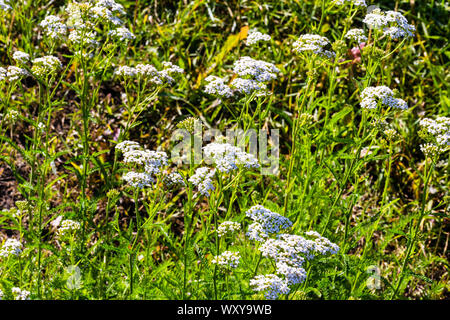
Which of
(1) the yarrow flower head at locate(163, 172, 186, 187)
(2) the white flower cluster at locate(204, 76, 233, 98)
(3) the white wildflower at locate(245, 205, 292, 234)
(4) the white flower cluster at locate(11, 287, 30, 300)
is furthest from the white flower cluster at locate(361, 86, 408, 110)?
(4) the white flower cluster at locate(11, 287, 30, 300)

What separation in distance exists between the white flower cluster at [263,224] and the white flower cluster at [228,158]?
265 mm

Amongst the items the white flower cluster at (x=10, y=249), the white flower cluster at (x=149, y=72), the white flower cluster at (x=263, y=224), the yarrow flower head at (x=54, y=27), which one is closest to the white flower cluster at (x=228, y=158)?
the white flower cluster at (x=263, y=224)

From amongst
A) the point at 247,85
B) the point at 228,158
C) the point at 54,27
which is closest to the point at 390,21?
the point at 247,85

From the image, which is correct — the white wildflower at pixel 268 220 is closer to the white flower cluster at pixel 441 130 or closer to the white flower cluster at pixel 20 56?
the white flower cluster at pixel 441 130

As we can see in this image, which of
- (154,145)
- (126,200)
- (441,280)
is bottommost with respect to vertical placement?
(441,280)

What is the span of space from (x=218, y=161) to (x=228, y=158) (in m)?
0.06

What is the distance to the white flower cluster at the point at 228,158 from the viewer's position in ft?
9.00

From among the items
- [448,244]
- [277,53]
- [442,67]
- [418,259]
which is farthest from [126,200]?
[442,67]

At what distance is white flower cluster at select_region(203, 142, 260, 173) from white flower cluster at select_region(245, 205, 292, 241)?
0.26 metres

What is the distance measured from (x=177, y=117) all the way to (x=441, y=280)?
10.2 feet

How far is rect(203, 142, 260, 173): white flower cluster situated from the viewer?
2.74 m

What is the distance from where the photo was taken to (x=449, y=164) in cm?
495

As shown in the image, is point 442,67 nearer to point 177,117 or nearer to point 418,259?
point 418,259
